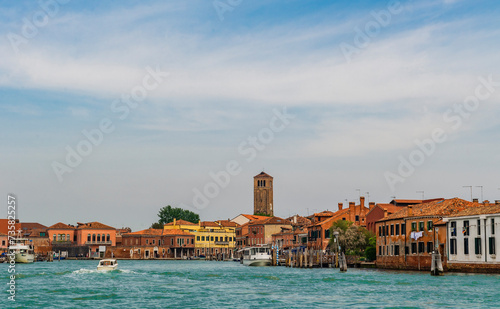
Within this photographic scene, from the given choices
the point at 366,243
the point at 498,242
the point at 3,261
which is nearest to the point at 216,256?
the point at 3,261

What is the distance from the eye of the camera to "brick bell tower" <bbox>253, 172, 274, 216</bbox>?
16588 centimetres

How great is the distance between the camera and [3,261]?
10862cm

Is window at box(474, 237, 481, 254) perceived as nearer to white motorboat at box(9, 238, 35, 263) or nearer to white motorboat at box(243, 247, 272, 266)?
white motorboat at box(243, 247, 272, 266)

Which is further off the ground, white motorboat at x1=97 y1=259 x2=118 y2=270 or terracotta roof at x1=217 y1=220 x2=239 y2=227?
terracotta roof at x1=217 y1=220 x2=239 y2=227

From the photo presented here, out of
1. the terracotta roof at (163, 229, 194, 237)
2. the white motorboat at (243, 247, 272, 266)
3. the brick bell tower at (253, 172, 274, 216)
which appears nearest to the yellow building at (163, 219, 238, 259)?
the terracotta roof at (163, 229, 194, 237)

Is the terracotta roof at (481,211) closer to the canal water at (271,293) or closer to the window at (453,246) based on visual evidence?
the window at (453,246)

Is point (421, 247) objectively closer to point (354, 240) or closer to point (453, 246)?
point (453, 246)

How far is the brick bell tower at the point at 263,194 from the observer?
165875mm

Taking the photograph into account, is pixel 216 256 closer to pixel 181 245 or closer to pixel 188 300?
pixel 181 245

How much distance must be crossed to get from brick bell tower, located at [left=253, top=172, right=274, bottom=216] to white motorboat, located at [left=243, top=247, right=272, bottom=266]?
3142 inches

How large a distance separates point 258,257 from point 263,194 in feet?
274

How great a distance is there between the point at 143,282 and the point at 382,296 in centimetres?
1878

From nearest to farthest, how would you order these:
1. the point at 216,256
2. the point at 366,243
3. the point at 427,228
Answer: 1. the point at 427,228
2. the point at 366,243
3. the point at 216,256

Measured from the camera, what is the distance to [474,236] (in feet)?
163
